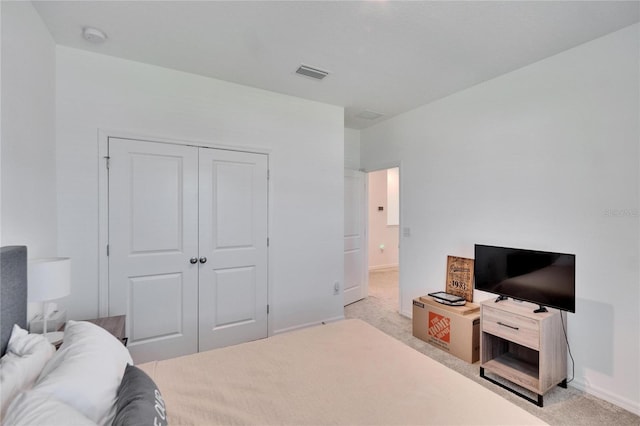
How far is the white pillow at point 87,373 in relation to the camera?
0.96 metres

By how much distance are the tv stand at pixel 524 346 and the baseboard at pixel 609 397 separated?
0.31 feet

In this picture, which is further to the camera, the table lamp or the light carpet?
the light carpet

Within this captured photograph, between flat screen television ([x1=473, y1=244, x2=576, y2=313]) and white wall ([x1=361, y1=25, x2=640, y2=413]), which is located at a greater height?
white wall ([x1=361, y1=25, x2=640, y2=413])

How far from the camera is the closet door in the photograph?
2.94 meters

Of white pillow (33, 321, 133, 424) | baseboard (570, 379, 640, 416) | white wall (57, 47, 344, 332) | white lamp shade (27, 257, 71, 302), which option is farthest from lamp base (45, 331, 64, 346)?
baseboard (570, 379, 640, 416)

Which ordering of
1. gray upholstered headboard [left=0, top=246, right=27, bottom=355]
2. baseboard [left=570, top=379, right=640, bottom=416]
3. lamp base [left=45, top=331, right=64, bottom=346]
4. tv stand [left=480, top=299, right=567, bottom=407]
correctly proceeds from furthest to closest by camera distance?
tv stand [left=480, top=299, right=567, bottom=407], baseboard [left=570, top=379, right=640, bottom=416], lamp base [left=45, top=331, right=64, bottom=346], gray upholstered headboard [left=0, top=246, right=27, bottom=355]

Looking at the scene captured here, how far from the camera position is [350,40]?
2.29m

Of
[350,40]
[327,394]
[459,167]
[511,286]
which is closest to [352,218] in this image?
[459,167]

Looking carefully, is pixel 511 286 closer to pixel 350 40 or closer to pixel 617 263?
pixel 617 263

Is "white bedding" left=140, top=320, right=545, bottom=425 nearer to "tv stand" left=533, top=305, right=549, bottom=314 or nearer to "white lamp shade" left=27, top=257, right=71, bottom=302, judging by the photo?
"white lamp shade" left=27, top=257, right=71, bottom=302

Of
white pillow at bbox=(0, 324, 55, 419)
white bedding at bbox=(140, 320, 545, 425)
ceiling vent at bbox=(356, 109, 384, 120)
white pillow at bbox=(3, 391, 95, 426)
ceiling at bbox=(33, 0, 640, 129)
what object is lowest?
white bedding at bbox=(140, 320, 545, 425)

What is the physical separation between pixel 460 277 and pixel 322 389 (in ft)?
7.86

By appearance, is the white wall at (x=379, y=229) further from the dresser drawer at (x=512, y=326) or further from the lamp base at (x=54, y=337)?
the lamp base at (x=54, y=337)

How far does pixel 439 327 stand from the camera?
3.03m
